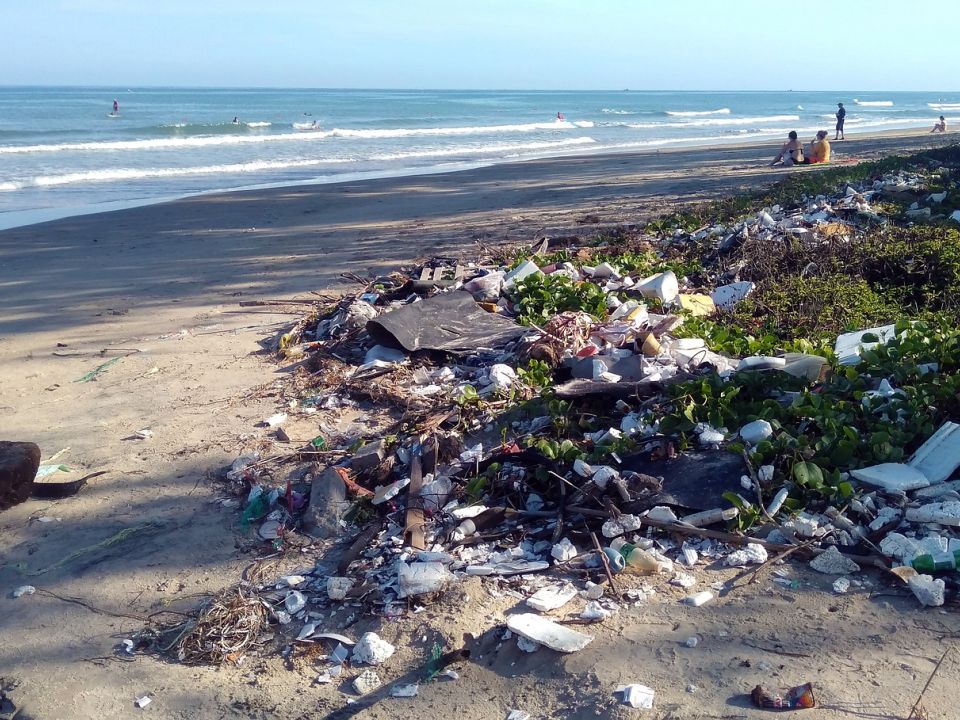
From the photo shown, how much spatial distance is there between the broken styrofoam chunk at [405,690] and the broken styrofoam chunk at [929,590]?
170cm

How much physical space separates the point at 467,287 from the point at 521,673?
4.36 meters

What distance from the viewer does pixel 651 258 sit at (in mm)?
7680

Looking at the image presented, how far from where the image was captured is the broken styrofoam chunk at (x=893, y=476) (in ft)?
10.7

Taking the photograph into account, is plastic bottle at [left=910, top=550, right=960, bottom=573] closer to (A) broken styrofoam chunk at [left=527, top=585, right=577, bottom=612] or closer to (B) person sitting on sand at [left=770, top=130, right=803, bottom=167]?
(A) broken styrofoam chunk at [left=527, top=585, right=577, bottom=612]

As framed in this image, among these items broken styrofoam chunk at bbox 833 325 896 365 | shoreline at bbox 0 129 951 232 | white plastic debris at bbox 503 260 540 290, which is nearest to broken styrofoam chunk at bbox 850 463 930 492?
broken styrofoam chunk at bbox 833 325 896 365

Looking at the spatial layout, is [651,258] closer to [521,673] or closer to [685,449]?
[685,449]

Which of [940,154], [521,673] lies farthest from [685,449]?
[940,154]

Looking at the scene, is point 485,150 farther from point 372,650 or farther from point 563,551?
point 372,650

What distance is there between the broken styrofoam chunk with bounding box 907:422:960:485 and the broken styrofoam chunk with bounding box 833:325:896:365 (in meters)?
0.89

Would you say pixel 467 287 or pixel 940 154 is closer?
pixel 467 287

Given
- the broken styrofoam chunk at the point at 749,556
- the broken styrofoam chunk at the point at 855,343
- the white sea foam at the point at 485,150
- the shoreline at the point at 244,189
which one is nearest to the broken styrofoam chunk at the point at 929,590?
the broken styrofoam chunk at the point at 749,556

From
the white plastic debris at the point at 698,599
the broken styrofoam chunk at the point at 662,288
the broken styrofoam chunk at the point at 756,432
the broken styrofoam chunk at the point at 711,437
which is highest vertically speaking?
the broken styrofoam chunk at the point at 662,288

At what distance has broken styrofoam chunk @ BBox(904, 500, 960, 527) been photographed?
3098mm

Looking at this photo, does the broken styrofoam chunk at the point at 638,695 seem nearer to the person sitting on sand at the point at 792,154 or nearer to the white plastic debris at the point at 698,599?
the white plastic debris at the point at 698,599
